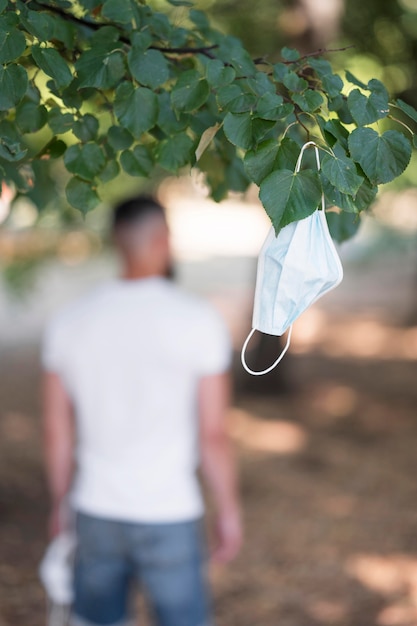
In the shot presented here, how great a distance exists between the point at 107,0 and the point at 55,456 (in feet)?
5.41

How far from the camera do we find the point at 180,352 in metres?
2.52

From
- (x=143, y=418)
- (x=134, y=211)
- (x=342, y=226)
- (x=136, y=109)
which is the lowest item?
(x=143, y=418)

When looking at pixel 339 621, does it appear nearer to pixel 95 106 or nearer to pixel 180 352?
pixel 180 352

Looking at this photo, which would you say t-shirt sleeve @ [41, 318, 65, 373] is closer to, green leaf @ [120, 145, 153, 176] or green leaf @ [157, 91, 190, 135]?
green leaf @ [120, 145, 153, 176]

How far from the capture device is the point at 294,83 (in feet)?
5.00

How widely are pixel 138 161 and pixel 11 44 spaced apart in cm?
43

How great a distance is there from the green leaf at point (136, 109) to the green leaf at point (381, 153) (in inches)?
17.4

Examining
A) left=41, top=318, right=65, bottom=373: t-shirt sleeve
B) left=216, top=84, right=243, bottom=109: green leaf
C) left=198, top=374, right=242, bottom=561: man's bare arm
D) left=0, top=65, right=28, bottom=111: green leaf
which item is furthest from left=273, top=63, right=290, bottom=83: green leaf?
left=41, top=318, right=65, bottom=373: t-shirt sleeve

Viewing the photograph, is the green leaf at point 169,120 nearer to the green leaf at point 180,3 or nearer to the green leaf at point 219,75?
the green leaf at point 219,75

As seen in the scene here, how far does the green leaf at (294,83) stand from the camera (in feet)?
4.98

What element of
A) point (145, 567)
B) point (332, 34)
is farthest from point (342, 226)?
point (332, 34)

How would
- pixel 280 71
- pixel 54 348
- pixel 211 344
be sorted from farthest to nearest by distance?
pixel 54 348
pixel 211 344
pixel 280 71

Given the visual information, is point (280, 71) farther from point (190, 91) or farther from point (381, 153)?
point (381, 153)

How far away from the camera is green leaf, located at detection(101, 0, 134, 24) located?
1.66m
